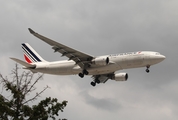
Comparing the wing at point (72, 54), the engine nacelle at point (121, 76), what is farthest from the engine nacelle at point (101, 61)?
the engine nacelle at point (121, 76)

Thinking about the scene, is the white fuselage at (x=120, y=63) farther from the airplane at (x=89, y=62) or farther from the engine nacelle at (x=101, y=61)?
the engine nacelle at (x=101, y=61)

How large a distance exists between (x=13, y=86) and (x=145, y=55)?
29.7m

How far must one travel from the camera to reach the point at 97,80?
6750 centimetres

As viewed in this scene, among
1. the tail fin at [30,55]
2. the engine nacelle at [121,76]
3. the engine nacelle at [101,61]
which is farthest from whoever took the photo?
the tail fin at [30,55]

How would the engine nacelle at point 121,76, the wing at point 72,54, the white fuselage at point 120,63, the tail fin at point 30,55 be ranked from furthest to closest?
the tail fin at point 30,55, the engine nacelle at point 121,76, the wing at point 72,54, the white fuselage at point 120,63

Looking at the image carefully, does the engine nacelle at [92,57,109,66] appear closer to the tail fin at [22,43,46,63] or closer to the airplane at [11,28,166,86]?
the airplane at [11,28,166,86]

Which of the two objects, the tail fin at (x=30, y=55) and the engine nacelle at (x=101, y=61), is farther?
the tail fin at (x=30, y=55)

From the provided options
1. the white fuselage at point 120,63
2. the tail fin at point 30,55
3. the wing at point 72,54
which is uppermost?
the tail fin at point 30,55

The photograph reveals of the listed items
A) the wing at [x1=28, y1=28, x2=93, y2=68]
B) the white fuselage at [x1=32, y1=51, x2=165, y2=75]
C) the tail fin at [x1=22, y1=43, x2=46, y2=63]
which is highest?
the tail fin at [x1=22, y1=43, x2=46, y2=63]

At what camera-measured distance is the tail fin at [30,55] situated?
226 feet

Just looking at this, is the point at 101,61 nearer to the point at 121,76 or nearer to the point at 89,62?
the point at 89,62

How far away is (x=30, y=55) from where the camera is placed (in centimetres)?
→ 7019

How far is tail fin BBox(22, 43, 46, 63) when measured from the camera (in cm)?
6878

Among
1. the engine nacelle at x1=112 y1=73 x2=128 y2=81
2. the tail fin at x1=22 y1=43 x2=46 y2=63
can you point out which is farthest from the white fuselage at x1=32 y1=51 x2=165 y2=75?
the engine nacelle at x1=112 y1=73 x2=128 y2=81
